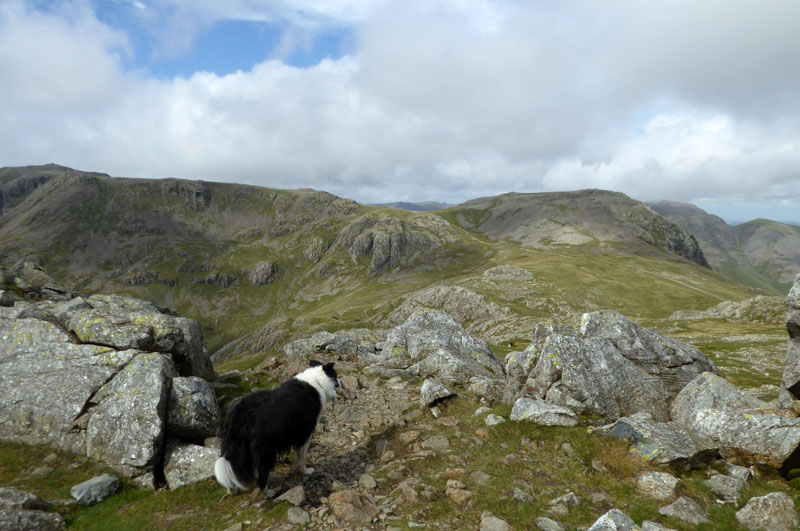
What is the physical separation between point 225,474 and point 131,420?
5.03 metres

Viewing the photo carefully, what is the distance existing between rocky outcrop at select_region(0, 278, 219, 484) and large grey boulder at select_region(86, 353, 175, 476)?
3 centimetres

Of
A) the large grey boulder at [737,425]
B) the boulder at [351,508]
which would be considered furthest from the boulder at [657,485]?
the boulder at [351,508]

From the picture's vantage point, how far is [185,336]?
18.6m

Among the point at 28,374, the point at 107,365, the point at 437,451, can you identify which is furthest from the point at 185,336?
the point at 437,451

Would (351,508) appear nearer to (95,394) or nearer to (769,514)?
(769,514)

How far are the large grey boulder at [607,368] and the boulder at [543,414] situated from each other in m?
1.25

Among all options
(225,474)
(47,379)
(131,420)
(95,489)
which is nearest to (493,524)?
(225,474)

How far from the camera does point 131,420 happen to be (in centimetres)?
1283

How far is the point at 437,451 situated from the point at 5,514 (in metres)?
12.6

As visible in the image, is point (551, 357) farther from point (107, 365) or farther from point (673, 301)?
point (673, 301)

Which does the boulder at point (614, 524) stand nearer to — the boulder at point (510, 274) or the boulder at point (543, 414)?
the boulder at point (543, 414)

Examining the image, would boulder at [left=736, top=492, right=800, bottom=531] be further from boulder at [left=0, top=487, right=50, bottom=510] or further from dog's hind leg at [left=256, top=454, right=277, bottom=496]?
boulder at [left=0, top=487, right=50, bottom=510]

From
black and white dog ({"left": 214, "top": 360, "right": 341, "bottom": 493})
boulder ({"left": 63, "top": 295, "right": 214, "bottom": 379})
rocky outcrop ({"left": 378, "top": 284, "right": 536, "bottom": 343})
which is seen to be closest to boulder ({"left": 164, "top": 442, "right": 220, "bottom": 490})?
black and white dog ({"left": 214, "top": 360, "right": 341, "bottom": 493})

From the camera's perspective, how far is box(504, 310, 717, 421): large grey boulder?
16094mm
